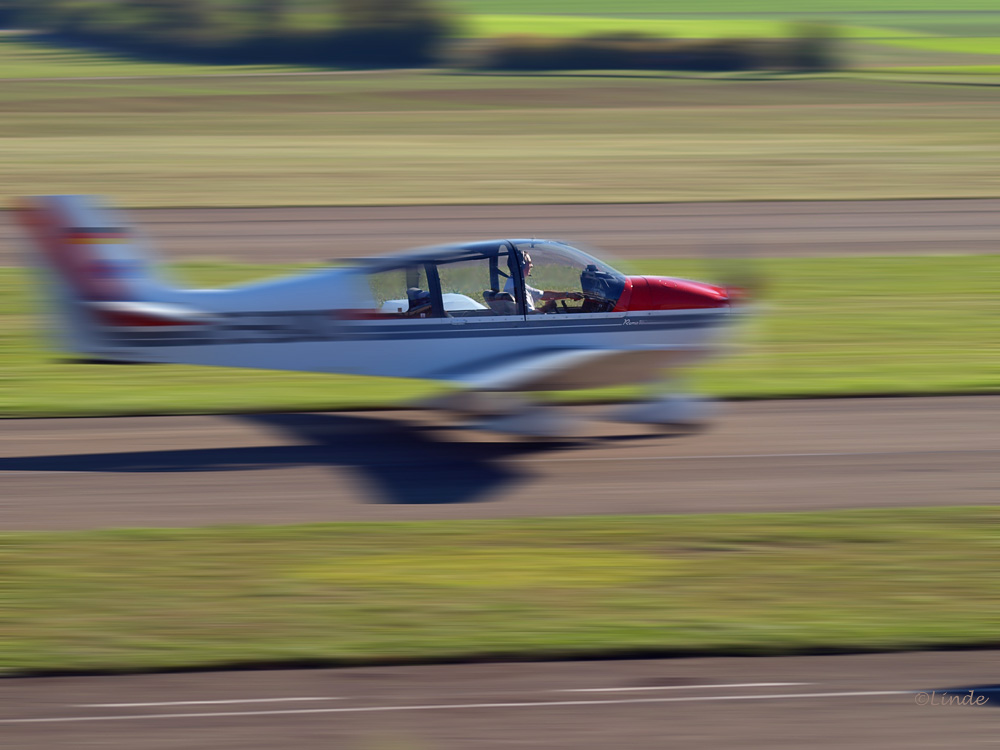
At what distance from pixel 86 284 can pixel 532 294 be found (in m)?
4.54

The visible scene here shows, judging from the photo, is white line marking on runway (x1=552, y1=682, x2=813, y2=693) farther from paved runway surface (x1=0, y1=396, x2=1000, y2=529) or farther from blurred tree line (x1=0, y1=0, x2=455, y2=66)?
blurred tree line (x1=0, y1=0, x2=455, y2=66)

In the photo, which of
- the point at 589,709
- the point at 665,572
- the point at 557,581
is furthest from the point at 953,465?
the point at 589,709

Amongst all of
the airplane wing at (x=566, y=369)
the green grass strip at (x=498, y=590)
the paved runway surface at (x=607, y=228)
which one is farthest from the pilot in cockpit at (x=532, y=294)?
the paved runway surface at (x=607, y=228)

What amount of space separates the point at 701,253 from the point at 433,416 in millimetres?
13216

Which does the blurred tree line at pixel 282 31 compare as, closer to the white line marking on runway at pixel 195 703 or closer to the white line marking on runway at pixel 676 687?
the white line marking on runway at pixel 195 703

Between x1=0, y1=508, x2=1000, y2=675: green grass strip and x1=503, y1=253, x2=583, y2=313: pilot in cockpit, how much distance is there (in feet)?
9.58

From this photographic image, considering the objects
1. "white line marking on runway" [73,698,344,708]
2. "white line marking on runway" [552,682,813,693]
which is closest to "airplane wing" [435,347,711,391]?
"white line marking on runway" [552,682,813,693]

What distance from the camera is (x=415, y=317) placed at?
12.0 m

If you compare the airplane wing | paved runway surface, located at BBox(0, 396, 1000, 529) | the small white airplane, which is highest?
the small white airplane

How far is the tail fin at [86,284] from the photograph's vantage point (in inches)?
443

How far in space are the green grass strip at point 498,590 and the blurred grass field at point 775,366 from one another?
15.2ft

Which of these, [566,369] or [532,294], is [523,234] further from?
[566,369]

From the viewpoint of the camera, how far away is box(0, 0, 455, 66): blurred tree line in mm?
79875

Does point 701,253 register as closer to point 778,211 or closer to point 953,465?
point 778,211
